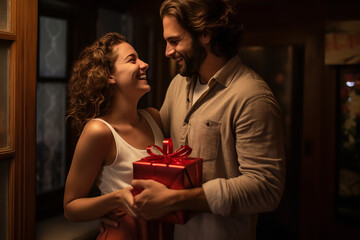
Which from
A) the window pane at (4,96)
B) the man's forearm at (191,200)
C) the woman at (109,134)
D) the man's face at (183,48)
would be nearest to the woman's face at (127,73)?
the woman at (109,134)

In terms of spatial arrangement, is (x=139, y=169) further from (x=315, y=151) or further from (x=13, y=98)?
(x=315, y=151)

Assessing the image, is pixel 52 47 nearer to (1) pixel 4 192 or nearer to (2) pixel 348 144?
(1) pixel 4 192

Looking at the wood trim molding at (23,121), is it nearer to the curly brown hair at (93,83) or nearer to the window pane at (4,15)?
the window pane at (4,15)

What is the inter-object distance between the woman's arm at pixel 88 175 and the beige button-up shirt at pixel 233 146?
35 cm

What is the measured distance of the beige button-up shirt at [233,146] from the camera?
132 centimetres

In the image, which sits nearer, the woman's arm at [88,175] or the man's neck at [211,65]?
the woman's arm at [88,175]

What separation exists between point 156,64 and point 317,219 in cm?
189

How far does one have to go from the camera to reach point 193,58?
1.58 m

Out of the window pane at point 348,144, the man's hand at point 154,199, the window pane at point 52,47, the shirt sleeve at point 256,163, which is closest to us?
the man's hand at point 154,199

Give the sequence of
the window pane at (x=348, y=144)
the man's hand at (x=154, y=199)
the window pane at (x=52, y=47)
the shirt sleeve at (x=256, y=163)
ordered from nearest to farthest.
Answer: the man's hand at (x=154, y=199), the shirt sleeve at (x=256, y=163), the window pane at (x=52, y=47), the window pane at (x=348, y=144)

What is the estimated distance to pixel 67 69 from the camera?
2629 millimetres

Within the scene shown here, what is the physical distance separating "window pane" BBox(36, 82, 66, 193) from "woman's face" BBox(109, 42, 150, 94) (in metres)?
1.21

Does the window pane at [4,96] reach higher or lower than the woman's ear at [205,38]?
lower

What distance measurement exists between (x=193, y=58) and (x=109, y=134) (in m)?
0.50
